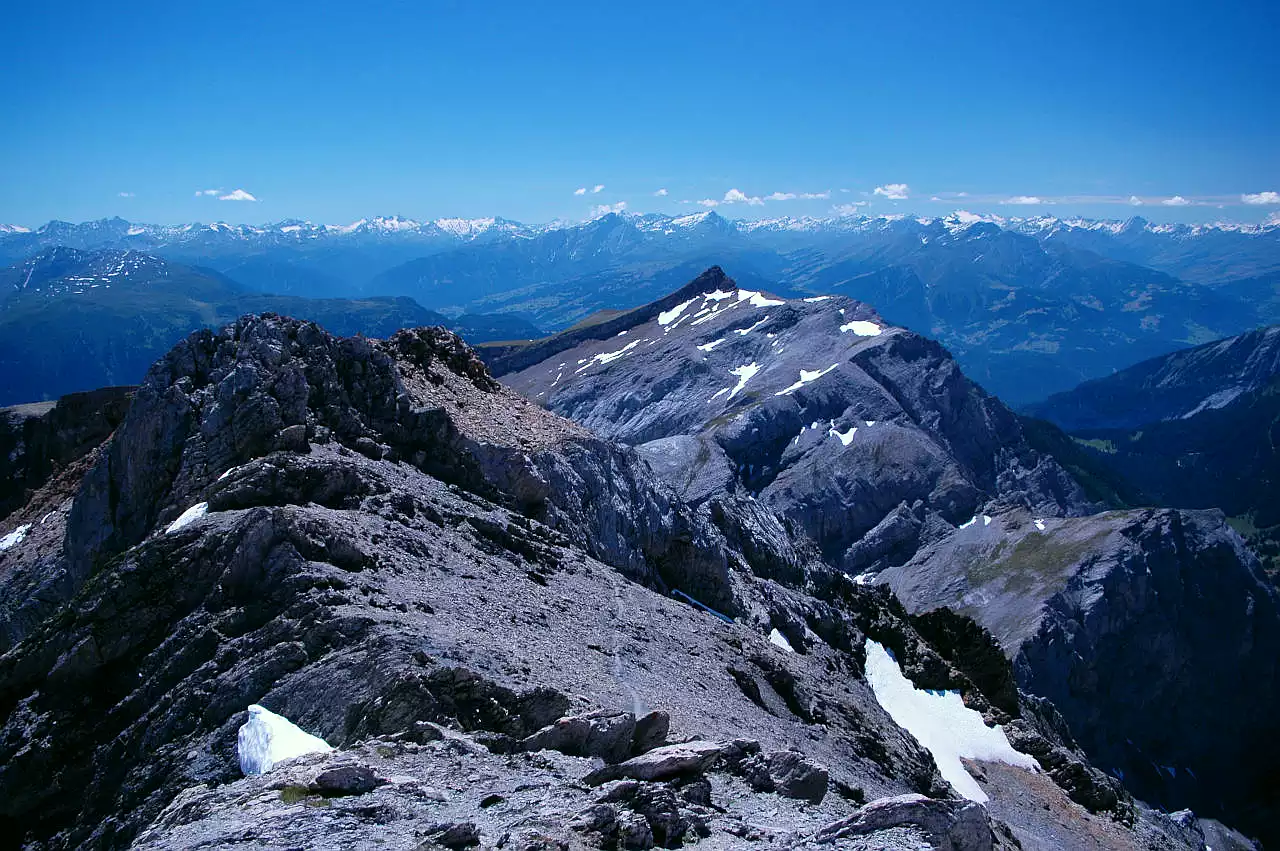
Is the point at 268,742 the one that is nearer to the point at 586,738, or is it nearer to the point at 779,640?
the point at 586,738

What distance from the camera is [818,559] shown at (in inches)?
3169

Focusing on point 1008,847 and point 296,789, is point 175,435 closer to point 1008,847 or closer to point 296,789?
point 296,789

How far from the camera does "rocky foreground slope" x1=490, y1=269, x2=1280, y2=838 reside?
414 feet

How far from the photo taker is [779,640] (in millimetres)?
55594

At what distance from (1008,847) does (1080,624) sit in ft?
323

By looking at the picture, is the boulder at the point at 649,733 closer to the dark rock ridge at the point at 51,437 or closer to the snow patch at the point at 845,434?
the dark rock ridge at the point at 51,437

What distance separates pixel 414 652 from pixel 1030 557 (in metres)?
136

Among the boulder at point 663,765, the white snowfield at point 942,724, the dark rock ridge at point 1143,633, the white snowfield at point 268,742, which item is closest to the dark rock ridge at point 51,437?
the white snowfield at point 268,742

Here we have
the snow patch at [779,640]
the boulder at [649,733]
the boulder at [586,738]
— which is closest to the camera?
the boulder at [586,738]

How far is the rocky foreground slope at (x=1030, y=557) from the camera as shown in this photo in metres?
126

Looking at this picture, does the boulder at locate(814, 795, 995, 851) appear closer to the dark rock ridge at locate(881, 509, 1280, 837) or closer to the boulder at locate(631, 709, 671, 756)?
the boulder at locate(631, 709, 671, 756)

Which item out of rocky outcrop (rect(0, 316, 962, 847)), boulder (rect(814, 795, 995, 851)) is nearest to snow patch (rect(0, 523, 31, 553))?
rocky outcrop (rect(0, 316, 962, 847))

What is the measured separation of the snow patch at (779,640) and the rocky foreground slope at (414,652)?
0.17m

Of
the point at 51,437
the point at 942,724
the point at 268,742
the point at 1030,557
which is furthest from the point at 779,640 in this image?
the point at 1030,557
